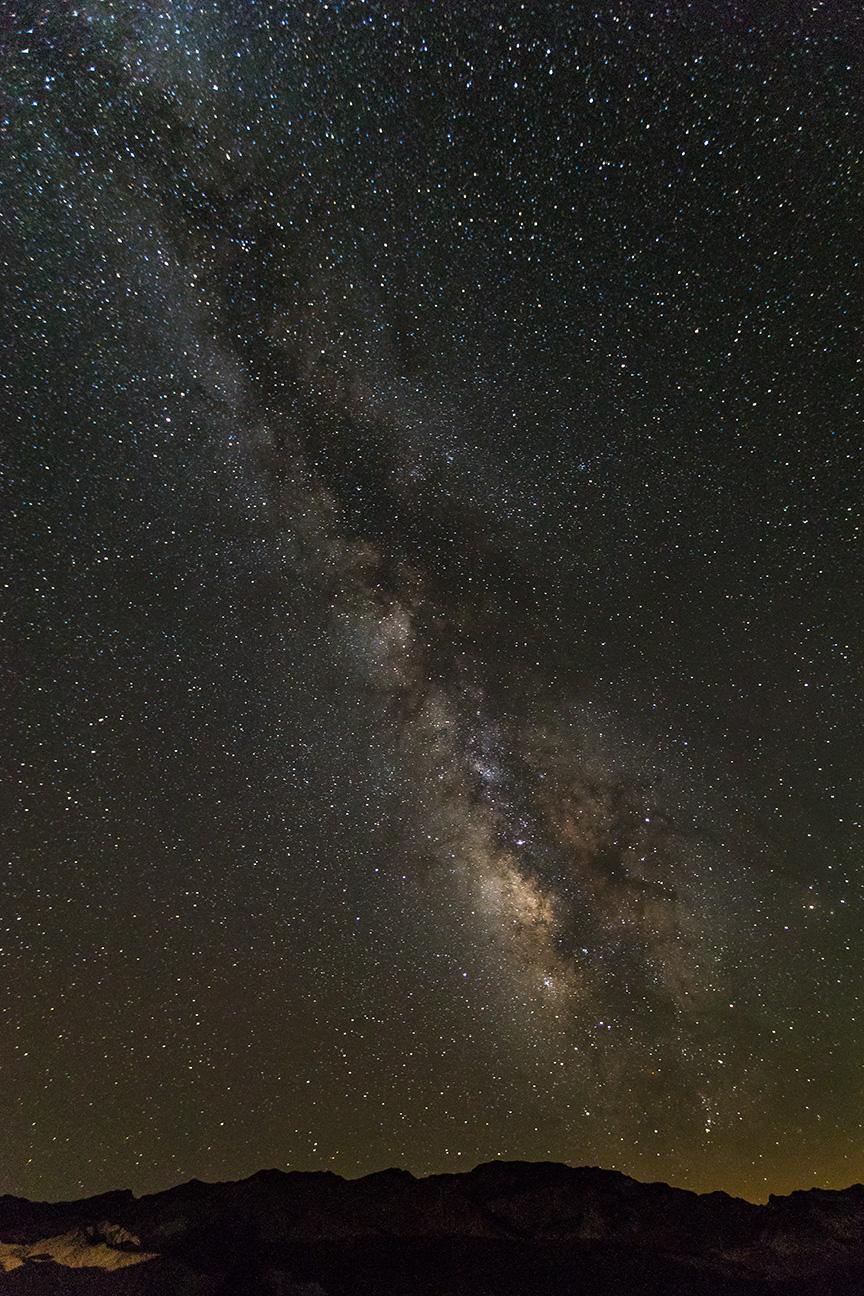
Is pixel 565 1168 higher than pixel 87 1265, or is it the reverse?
pixel 565 1168

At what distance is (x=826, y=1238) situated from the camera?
39469 mm

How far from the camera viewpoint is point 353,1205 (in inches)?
1784

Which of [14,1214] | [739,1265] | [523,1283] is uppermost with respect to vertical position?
[739,1265]

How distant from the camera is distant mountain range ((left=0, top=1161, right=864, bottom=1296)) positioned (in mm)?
34938

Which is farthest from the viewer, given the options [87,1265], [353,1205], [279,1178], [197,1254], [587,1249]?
[279,1178]

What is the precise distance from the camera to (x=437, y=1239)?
41.1m

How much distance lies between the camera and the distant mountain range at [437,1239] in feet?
115

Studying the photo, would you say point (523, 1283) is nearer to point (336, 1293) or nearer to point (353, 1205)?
point (336, 1293)

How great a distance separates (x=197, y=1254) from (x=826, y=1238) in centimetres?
3656

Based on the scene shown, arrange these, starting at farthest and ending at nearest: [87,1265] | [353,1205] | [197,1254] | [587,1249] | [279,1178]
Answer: [279,1178] < [353,1205] < [587,1249] < [197,1254] < [87,1265]

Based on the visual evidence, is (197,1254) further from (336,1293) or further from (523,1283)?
(523,1283)

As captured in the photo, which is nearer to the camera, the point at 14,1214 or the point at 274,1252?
the point at 274,1252

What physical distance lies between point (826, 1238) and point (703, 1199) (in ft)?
29.4

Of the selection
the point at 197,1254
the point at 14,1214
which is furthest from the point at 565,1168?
the point at 14,1214
